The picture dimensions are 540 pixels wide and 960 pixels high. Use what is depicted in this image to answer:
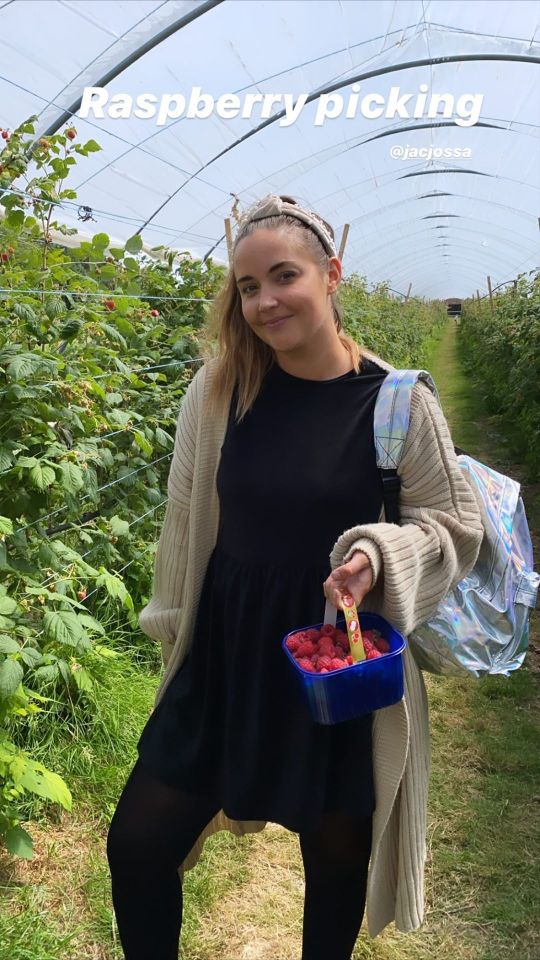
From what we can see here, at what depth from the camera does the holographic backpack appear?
1.41 metres

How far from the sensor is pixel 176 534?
1503 millimetres

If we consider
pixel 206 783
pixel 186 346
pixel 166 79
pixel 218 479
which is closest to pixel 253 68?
pixel 166 79

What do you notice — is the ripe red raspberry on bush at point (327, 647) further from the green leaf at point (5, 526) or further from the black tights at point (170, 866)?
the green leaf at point (5, 526)

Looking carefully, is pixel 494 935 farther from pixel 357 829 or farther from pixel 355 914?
pixel 357 829

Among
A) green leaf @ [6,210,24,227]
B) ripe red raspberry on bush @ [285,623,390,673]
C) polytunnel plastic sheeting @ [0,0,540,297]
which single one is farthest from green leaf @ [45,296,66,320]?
polytunnel plastic sheeting @ [0,0,540,297]

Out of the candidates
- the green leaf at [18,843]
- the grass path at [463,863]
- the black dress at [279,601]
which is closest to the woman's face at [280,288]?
the black dress at [279,601]

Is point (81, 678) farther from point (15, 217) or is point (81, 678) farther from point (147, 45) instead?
point (147, 45)

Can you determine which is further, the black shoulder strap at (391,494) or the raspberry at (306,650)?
the black shoulder strap at (391,494)

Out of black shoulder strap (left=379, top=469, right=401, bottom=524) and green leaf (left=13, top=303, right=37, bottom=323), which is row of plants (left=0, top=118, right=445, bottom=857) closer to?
green leaf (left=13, top=303, right=37, bottom=323)

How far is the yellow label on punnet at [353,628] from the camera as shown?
1119 mm

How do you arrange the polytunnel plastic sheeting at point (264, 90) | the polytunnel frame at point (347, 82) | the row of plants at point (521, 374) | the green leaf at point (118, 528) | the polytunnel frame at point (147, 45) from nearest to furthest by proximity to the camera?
the green leaf at point (118, 528) → the polytunnel plastic sheeting at point (264, 90) → the polytunnel frame at point (147, 45) → the row of plants at point (521, 374) → the polytunnel frame at point (347, 82)

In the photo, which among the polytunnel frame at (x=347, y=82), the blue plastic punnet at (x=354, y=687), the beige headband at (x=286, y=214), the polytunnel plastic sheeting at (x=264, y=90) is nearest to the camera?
the blue plastic punnet at (x=354, y=687)

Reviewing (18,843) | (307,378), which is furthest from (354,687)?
(18,843)

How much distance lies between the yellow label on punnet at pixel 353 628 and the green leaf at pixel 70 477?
922 mm
